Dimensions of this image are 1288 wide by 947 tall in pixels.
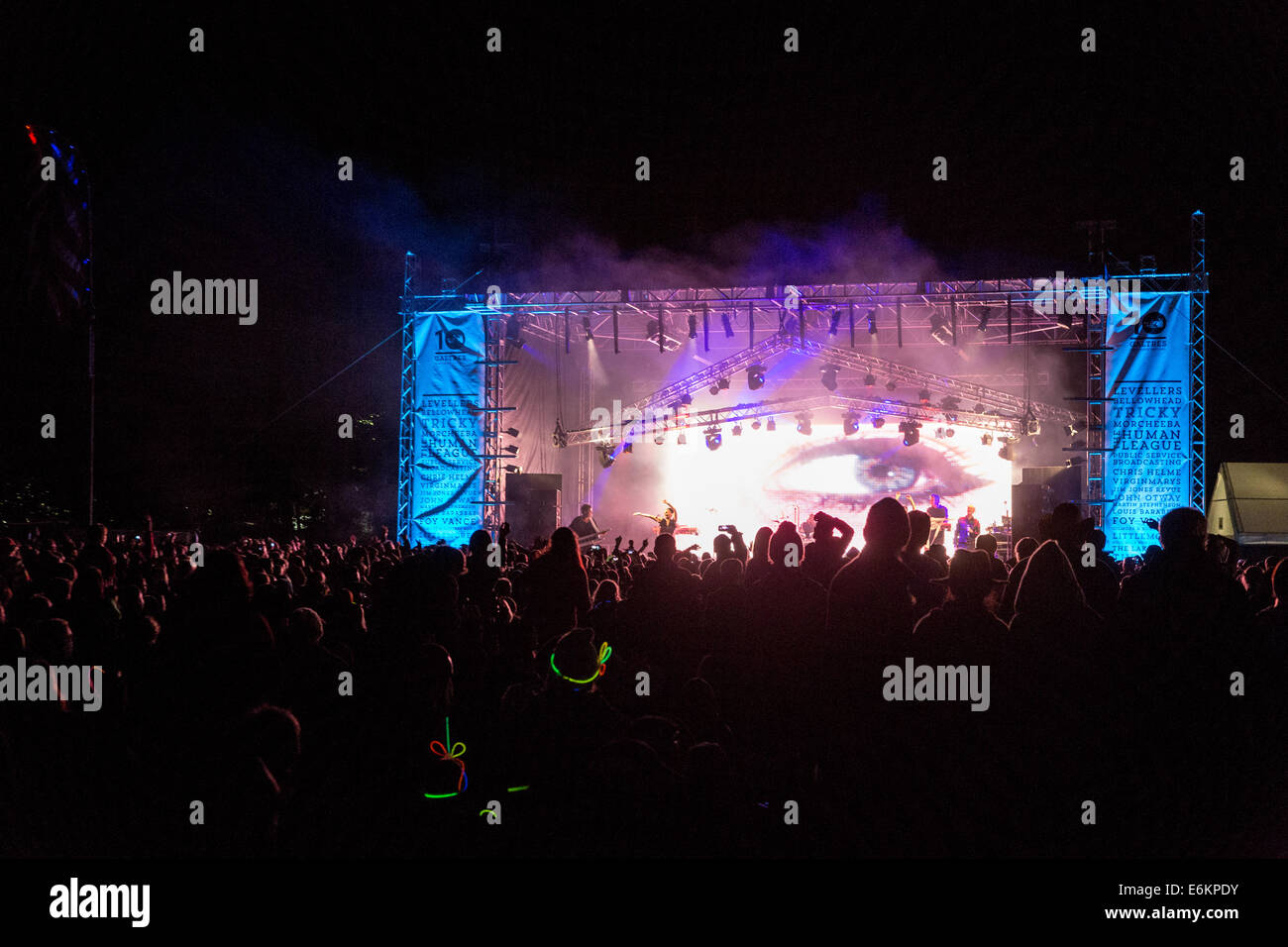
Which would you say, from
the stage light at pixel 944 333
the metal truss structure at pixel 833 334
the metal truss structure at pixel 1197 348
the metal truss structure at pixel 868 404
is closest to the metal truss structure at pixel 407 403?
the metal truss structure at pixel 833 334

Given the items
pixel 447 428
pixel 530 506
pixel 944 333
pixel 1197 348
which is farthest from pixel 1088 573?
pixel 944 333

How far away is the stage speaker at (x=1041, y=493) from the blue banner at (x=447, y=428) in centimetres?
969

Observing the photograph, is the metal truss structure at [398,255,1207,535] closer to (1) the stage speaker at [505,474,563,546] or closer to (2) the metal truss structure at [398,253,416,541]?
(2) the metal truss structure at [398,253,416,541]

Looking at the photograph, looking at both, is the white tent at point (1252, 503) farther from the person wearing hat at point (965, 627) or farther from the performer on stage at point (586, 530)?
the person wearing hat at point (965, 627)

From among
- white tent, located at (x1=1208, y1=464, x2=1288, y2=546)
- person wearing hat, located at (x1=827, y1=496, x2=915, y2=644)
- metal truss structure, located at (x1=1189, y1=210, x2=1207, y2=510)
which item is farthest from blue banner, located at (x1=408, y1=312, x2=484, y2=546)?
white tent, located at (x1=1208, y1=464, x2=1288, y2=546)

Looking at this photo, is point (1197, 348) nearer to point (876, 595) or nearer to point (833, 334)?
point (833, 334)

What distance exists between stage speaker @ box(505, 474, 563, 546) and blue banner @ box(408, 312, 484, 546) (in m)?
1.20

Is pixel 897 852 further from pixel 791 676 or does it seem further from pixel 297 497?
pixel 297 497

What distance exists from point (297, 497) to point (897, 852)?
74.5 feet

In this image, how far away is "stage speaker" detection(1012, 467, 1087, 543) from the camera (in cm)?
1466

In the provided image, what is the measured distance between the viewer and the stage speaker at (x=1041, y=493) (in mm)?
14656

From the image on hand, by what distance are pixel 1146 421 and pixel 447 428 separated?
38.6 ft

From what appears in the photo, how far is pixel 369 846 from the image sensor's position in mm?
3445
